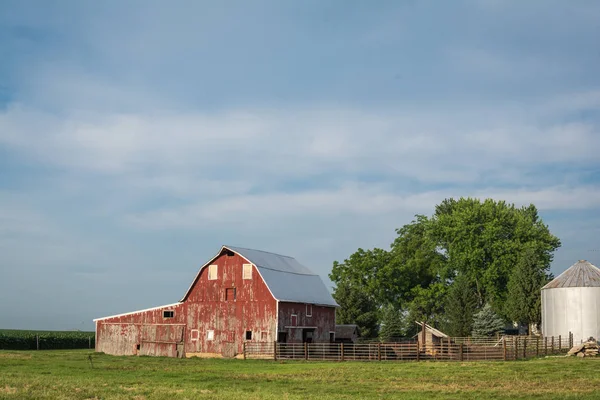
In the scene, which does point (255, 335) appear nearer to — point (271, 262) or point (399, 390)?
point (271, 262)

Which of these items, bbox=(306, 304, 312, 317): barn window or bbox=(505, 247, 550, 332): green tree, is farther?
bbox=(505, 247, 550, 332): green tree

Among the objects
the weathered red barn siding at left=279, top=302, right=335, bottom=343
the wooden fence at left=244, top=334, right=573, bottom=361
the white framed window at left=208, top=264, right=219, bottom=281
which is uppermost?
the white framed window at left=208, top=264, right=219, bottom=281

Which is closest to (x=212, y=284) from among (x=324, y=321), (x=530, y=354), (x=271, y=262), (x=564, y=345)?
(x=271, y=262)

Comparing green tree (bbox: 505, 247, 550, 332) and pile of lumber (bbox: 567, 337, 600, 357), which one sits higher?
green tree (bbox: 505, 247, 550, 332)

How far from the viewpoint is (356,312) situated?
75.3m

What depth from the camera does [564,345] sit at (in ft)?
190

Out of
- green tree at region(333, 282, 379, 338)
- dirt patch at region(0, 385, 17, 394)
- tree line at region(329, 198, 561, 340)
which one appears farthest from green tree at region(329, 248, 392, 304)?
dirt patch at region(0, 385, 17, 394)

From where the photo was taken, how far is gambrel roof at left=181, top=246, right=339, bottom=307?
5359cm

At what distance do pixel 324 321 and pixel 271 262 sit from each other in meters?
6.45

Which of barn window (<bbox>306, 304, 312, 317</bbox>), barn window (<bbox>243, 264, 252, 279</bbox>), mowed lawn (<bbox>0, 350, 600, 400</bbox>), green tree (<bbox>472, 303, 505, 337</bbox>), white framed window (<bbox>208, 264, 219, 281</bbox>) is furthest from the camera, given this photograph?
green tree (<bbox>472, 303, 505, 337</bbox>)

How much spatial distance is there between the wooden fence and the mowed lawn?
21.6ft

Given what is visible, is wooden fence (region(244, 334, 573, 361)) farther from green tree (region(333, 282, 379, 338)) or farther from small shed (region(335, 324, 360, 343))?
green tree (region(333, 282, 379, 338))

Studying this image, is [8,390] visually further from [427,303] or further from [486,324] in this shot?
[427,303]

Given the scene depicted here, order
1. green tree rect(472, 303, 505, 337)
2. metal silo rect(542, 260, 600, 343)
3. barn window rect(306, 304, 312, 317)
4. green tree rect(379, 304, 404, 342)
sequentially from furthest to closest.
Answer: green tree rect(379, 304, 404, 342)
green tree rect(472, 303, 505, 337)
metal silo rect(542, 260, 600, 343)
barn window rect(306, 304, 312, 317)
